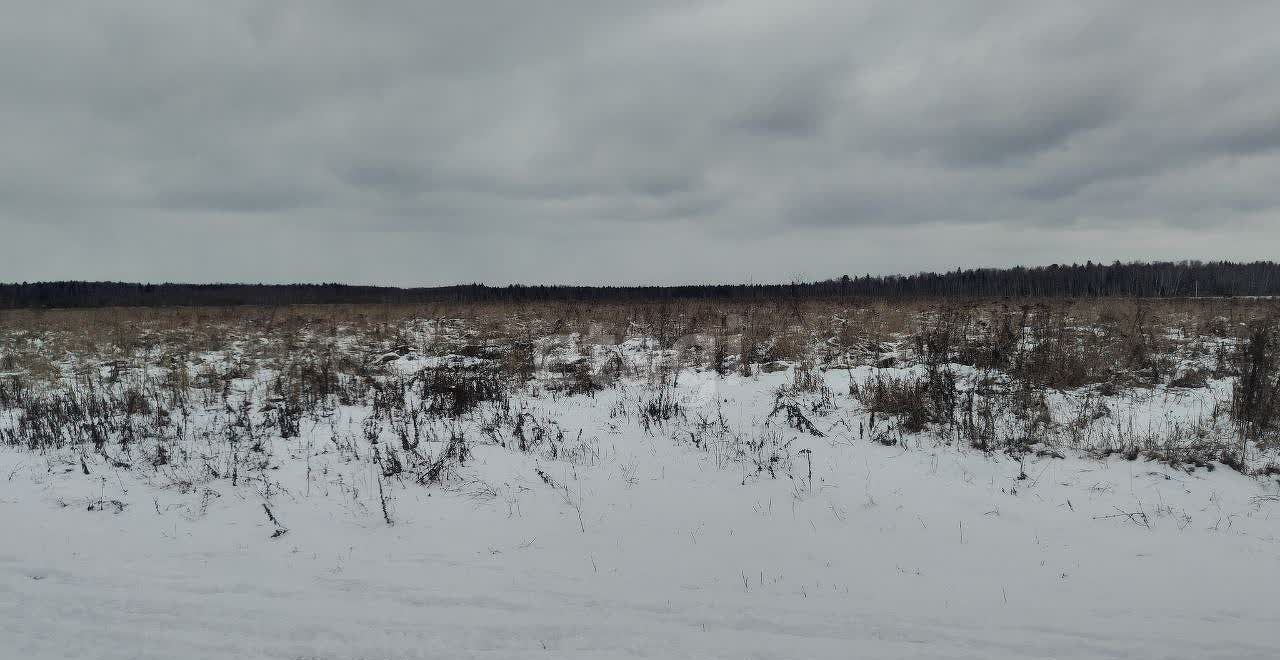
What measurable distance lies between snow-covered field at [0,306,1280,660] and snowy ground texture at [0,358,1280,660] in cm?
2

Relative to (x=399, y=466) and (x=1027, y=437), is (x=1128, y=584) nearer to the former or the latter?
(x=1027, y=437)

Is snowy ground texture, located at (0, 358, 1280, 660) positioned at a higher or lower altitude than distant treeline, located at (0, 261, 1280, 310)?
lower

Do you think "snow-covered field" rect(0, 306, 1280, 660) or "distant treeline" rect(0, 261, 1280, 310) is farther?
"distant treeline" rect(0, 261, 1280, 310)

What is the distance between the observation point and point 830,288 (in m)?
87.7

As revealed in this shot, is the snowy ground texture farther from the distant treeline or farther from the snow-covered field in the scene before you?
the distant treeline

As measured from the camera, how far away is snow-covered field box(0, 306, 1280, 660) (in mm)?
3023

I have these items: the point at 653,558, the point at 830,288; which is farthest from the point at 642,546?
the point at 830,288

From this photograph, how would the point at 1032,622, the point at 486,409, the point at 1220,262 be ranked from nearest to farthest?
1. the point at 1032,622
2. the point at 486,409
3. the point at 1220,262

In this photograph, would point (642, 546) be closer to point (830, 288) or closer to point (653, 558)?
point (653, 558)

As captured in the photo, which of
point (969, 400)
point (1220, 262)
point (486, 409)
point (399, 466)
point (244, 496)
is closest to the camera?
point (244, 496)

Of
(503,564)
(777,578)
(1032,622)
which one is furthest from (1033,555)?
(503,564)

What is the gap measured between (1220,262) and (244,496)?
128 m

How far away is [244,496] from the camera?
4934 mm

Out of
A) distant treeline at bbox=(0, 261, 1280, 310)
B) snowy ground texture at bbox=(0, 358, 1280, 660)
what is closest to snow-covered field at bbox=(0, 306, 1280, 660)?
snowy ground texture at bbox=(0, 358, 1280, 660)
